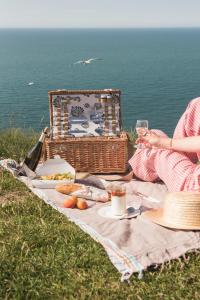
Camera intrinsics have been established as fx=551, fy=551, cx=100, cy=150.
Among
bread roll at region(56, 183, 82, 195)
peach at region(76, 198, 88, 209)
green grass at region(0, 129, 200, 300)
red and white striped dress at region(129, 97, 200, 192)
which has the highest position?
red and white striped dress at region(129, 97, 200, 192)

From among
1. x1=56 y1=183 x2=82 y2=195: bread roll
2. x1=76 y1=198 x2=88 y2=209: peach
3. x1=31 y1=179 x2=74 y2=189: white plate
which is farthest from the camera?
x1=31 y1=179 x2=74 y2=189: white plate

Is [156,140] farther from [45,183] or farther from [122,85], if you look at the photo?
[122,85]

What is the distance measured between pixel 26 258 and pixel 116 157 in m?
2.96

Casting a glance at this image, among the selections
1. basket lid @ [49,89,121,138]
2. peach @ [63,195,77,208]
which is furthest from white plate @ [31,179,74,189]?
basket lid @ [49,89,121,138]

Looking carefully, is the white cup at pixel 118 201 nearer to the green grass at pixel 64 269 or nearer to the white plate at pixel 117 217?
the white plate at pixel 117 217

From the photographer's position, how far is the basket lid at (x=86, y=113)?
271 inches

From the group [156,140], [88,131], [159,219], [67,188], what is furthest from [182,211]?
[88,131]

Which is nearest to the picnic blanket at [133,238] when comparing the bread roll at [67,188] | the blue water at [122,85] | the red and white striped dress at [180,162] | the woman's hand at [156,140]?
the bread roll at [67,188]

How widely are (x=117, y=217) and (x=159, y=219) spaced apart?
0.38m

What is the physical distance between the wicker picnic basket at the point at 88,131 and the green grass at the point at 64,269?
70.8 inches

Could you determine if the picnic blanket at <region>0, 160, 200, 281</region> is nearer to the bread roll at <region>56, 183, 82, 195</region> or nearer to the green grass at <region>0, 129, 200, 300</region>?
the green grass at <region>0, 129, 200, 300</region>

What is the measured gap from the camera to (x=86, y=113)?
698 cm

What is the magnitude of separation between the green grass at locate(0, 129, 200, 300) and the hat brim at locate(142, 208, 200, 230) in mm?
343

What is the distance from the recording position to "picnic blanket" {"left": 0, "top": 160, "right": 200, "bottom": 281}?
4041mm
